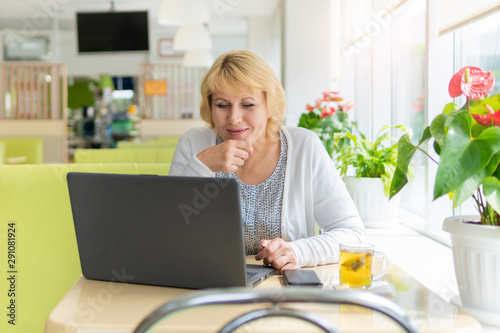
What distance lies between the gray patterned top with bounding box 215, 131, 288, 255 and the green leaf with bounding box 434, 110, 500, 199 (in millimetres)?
700

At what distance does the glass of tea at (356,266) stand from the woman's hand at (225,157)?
500 millimetres

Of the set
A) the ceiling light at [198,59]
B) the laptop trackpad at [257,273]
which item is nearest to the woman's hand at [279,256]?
the laptop trackpad at [257,273]

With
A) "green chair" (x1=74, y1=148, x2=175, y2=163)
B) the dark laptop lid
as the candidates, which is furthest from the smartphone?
"green chair" (x1=74, y1=148, x2=175, y2=163)

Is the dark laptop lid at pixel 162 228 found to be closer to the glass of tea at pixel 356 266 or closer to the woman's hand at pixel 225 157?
the glass of tea at pixel 356 266

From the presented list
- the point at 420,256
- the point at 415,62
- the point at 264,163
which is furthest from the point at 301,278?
the point at 415,62

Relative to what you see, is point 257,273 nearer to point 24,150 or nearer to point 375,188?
point 375,188

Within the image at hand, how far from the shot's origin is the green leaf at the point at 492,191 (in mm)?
927

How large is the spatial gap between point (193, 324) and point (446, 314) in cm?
45

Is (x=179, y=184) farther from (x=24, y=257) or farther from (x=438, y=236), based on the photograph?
(x=438, y=236)

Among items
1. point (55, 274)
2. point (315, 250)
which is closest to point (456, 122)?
point (315, 250)

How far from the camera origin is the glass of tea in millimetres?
1058

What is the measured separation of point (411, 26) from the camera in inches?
→ 110

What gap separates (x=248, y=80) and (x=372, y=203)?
3.14 ft

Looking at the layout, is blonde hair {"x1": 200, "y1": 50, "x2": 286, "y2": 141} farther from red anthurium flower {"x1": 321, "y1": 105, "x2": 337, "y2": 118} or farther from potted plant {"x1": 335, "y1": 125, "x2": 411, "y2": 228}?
red anthurium flower {"x1": 321, "y1": 105, "x2": 337, "y2": 118}
